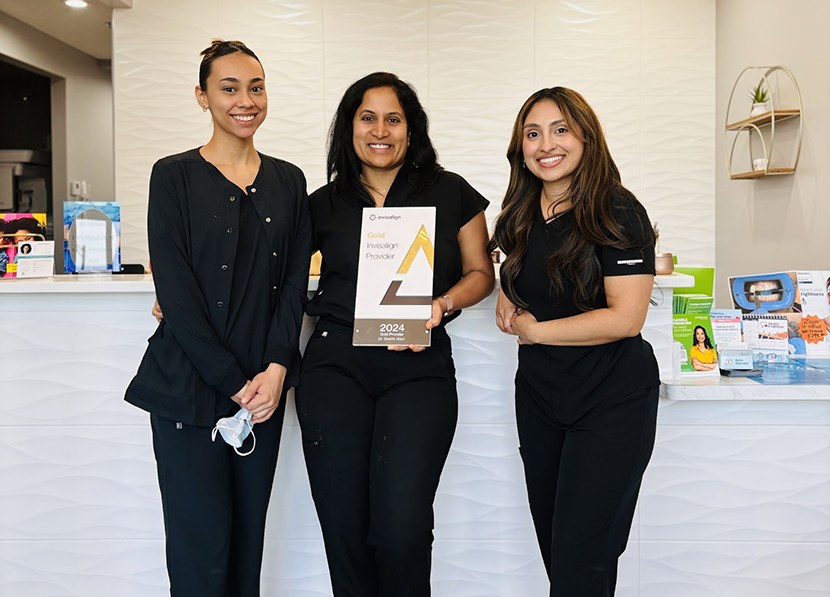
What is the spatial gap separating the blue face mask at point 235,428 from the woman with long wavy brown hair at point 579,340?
65 cm

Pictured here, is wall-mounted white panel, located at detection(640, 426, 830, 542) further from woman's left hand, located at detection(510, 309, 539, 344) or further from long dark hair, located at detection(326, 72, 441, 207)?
long dark hair, located at detection(326, 72, 441, 207)

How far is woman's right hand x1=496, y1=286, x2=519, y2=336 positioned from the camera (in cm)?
178

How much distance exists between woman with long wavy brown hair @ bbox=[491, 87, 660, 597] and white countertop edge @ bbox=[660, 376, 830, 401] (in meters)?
0.43

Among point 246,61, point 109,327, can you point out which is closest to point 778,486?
point 246,61

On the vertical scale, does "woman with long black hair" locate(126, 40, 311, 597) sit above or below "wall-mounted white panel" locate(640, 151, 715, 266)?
below

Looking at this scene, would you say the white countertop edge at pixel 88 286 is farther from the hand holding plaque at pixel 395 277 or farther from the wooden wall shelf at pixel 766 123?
the wooden wall shelf at pixel 766 123

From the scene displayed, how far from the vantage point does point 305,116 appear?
4.85 metres

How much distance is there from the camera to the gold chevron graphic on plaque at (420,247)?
1775 millimetres

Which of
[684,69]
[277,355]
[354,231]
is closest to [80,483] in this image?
[277,355]

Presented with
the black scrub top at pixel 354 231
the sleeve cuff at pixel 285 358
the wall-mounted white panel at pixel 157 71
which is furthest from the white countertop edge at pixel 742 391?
the wall-mounted white panel at pixel 157 71

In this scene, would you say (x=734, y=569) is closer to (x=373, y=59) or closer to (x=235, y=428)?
(x=235, y=428)

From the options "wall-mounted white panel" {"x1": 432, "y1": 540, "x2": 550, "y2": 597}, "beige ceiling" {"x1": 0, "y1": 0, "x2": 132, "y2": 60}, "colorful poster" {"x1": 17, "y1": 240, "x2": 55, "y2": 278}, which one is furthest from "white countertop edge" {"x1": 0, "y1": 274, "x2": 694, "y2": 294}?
"beige ceiling" {"x1": 0, "y1": 0, "x2": 132, "y2": 60}

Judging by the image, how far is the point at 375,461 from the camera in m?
1.69

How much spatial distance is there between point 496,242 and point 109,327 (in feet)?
3.99
